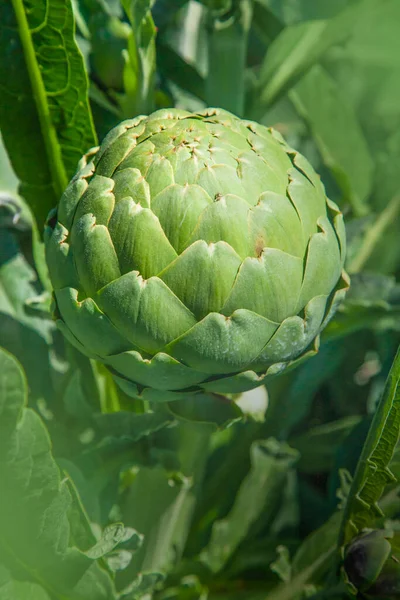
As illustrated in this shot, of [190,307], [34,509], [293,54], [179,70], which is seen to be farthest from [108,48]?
[34,509]

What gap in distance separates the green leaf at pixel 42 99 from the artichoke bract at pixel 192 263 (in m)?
0.17

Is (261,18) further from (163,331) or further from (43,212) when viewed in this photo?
(163,331)

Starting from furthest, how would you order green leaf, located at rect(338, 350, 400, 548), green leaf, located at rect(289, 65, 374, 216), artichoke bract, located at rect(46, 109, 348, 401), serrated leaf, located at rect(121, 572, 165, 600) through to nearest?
green leaf, located at rect(289, 65, 374, 216) < serrated leaf, located at rect(121, 572, 165, 600) < green leaf, located at rect(338, 350, 400, 548) < artichoke bract, located at rect(46, 109, 348, 401)

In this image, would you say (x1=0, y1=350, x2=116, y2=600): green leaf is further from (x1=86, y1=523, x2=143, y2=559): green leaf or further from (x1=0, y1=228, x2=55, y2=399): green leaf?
(x1=0, y1=228, x2=55, y2=399): green leaf

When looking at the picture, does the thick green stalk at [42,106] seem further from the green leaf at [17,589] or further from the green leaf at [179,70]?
the green leaf at [17,589]

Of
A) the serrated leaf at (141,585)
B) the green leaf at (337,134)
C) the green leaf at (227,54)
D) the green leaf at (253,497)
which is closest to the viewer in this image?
the serrated leaf at (141,585)

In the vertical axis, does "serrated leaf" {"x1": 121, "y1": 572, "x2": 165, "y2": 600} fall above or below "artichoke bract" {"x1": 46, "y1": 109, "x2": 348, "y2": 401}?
below

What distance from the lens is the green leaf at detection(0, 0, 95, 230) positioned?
0.90 m

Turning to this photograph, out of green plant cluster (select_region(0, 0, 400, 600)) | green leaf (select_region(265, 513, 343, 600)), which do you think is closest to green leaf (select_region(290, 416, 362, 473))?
green plant cluster (select_region(0, 0, 400, 600))

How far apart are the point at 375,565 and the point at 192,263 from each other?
1.48ft

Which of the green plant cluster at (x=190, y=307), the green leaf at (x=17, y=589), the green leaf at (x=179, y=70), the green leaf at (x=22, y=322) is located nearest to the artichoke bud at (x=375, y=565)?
the green plant cluster at (x=190, y=307)

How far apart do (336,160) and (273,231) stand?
67 centimetres

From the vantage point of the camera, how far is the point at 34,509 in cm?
79

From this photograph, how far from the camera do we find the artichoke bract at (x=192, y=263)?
717 millimetres
